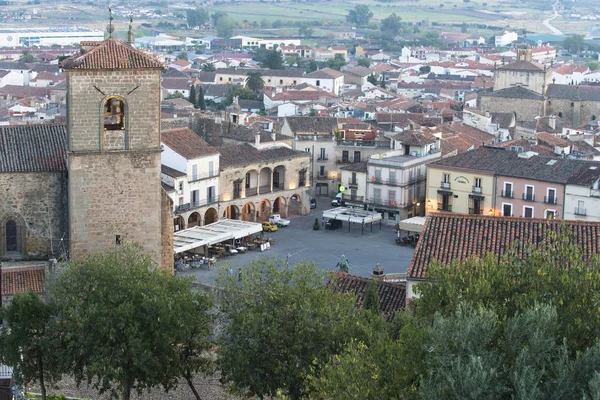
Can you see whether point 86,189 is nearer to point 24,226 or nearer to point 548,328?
point 24,226

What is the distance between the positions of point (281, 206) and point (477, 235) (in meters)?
28.4

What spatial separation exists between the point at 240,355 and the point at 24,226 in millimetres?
9654

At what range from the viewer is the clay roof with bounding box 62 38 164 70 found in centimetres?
2634

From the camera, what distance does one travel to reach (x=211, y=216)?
47.1 meters

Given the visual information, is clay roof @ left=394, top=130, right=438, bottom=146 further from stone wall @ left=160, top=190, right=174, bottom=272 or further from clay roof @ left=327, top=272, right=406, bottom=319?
clay roof @ left=327, top=272, right=406, bottom=319

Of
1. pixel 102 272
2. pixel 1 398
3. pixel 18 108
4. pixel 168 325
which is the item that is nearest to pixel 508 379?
pixel 168 325

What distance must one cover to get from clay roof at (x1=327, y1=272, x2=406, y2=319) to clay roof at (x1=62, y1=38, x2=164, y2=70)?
20.6 feet

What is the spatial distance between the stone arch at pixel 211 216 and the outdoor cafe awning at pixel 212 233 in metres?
1.63

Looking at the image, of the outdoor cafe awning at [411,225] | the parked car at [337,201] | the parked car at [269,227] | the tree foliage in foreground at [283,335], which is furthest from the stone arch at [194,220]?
the tree foliage in foreground at [283,335]

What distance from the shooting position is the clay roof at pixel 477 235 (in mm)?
21688

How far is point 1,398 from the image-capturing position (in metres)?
23.3

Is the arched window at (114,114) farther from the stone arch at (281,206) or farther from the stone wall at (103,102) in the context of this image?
the stone arch at (281,206)

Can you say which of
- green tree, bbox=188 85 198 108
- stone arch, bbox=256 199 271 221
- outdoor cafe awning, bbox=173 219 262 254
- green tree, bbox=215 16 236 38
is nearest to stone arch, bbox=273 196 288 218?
stone arch, bbox=256 199 271 221

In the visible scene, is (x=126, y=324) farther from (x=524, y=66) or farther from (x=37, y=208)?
(x=524, y=66)
